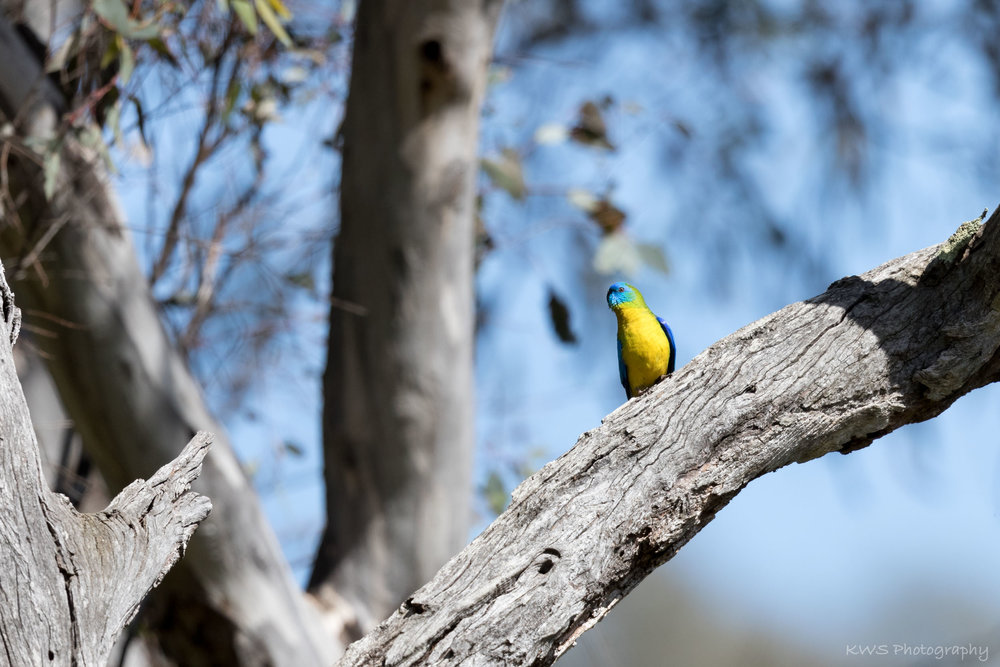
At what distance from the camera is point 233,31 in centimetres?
409

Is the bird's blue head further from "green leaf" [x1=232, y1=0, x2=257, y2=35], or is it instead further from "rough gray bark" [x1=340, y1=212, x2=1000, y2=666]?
"green leaf" [x1=232, y1=0, x2=257, y2=35]

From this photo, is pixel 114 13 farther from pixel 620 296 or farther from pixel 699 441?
pixel 699 441

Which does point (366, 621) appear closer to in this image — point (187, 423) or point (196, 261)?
point (187, 423)

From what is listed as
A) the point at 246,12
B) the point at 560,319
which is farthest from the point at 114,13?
the point at 560,319

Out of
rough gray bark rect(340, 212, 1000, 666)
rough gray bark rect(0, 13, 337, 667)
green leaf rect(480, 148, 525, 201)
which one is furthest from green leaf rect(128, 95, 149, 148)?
rough gray bark rect(340, 212, 1000, 666)

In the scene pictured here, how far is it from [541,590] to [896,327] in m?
0.96

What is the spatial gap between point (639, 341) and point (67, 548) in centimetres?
197

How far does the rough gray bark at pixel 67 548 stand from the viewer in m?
1.68

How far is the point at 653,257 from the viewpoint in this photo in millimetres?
4156

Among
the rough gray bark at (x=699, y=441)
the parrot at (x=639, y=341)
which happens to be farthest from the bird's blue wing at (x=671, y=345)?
the rough gray bark at (x=699, y=441)

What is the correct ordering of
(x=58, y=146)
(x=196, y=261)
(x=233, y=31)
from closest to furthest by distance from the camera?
1. (x=58, y=146)
2. (x=233, y=31)
3. (x=196, y=261)

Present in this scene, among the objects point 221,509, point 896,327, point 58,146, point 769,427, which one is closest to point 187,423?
point 221,509

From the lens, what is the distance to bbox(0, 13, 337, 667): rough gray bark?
321 centimetres

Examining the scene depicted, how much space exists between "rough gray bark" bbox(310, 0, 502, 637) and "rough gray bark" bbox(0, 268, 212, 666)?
1955 millimetres
